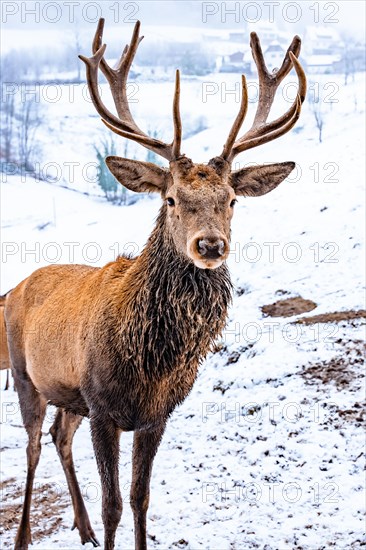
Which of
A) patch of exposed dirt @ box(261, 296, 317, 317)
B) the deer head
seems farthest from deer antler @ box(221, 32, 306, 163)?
patch of exposed dirt @ box(261, 296, 317, 317)

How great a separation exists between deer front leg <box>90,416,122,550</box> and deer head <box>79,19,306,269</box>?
1211mm

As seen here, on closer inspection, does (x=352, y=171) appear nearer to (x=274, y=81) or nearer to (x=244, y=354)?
(x=244, y=354)

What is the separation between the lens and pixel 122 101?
4.74 m

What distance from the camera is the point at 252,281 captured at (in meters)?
12.2

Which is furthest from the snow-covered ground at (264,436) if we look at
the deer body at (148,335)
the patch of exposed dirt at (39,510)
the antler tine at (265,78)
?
the antler tine at (265,78)

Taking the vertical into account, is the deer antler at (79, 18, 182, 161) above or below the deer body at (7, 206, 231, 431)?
above

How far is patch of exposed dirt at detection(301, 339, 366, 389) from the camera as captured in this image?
23.0 feet

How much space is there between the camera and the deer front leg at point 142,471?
14.1 feet

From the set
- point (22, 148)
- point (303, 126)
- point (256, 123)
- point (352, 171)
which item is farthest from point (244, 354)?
point (22, 148)

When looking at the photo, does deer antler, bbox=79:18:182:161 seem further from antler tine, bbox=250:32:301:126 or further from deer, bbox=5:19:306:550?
antler tine, bbox=250:32:301:126

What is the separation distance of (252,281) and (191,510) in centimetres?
714

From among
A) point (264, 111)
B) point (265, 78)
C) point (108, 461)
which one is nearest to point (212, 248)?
point (108, 461)

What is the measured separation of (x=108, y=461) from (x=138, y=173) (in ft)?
6.00

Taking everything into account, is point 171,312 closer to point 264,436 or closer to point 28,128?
point 264,436
